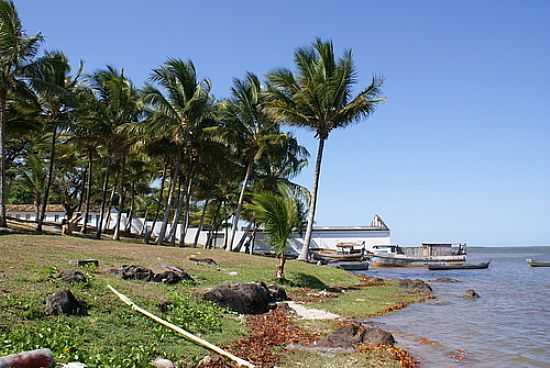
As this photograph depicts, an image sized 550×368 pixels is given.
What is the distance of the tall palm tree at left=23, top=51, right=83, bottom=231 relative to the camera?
22.0m

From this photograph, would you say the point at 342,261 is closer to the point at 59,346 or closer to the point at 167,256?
the point at 167,256

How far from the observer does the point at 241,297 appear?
12.4 metres

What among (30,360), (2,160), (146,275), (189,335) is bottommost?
(189,335)

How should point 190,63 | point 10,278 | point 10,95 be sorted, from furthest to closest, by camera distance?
point 190,63 < point 10,95 < point 10,278

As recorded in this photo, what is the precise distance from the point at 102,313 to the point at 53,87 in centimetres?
1689

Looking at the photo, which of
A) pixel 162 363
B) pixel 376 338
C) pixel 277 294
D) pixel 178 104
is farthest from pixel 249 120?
pixel 162 363

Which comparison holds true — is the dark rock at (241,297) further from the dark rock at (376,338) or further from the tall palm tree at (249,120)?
the tall palm tree at (249,120)

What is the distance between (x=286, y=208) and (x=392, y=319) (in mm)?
6194

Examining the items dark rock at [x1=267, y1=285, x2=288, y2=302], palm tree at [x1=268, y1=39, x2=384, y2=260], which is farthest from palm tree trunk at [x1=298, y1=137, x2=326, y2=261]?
dark rock at [x1=267, y1=285, x2=288, y2=302]

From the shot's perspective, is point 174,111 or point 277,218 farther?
point 174,111

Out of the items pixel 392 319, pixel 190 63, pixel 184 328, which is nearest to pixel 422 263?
pixel 190 63

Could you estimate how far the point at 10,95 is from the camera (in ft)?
74.3

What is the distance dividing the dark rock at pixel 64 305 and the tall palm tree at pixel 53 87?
16756 mm

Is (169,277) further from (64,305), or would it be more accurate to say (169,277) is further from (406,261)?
(406,261)
